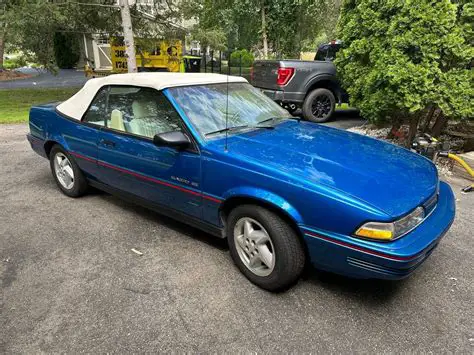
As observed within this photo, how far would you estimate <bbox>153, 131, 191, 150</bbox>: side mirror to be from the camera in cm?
287

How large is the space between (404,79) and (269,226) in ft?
12.1

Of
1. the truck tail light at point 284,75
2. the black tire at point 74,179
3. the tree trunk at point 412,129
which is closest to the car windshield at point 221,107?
the black tire at point 74,179

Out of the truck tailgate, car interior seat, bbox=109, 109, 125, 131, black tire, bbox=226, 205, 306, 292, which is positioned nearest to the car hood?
black tire, bbox=226, 205, 306, 292

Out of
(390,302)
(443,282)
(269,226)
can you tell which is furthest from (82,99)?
(443,282)

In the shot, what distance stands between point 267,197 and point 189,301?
Result: 934 millimetres

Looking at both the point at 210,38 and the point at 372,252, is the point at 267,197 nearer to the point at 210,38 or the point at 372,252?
the point at 372,252

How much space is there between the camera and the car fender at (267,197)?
243 cm

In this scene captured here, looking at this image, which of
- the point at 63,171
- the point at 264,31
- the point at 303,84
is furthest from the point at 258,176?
the point at 264,31

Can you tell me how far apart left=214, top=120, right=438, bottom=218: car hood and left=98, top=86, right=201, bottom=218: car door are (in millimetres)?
491

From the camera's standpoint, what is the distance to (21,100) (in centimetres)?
1307

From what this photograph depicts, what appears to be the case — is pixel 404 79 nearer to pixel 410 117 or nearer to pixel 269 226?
pixel 410 117

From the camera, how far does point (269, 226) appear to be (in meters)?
2.55

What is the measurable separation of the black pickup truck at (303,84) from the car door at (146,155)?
5.37 m

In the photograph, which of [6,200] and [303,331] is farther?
[6,200]
